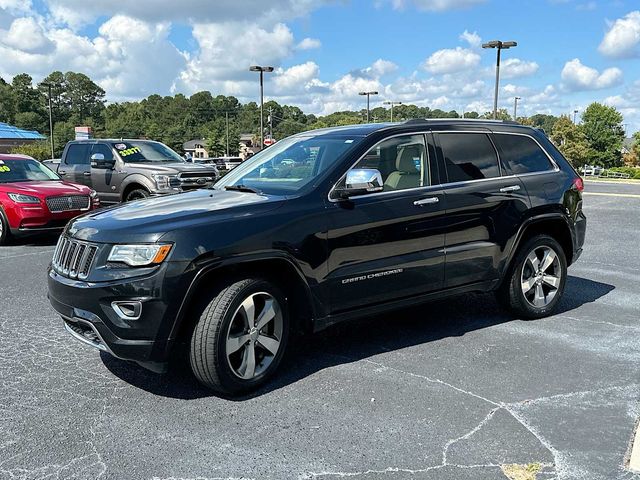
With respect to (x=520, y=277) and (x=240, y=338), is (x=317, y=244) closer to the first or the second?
(x=240, y=338)

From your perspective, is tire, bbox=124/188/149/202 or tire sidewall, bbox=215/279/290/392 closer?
tire sidewall, bbox=215/279/290/392

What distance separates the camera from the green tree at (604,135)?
10062 centimetres

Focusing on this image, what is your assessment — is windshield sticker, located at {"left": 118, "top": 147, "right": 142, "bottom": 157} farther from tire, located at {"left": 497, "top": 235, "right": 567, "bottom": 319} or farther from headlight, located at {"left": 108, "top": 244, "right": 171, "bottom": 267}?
headlight, located at {"left": 108, "top": 244, "right": 171, "bottom": 267}

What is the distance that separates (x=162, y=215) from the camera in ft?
12.7

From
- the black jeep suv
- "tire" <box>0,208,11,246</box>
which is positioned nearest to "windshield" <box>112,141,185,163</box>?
"tire" <box>0,208,11,246</box>

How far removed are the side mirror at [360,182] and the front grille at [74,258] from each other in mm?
1726

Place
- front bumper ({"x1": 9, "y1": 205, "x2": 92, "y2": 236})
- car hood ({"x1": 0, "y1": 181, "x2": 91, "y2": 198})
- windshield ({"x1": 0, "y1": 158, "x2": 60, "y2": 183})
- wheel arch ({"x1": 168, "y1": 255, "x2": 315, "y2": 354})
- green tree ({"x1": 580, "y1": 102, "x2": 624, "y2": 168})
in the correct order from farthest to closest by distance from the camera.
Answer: green tree ({"x1": 580, "y1": 102, "x2": 624, "y2": 168}) < windshield ({"x1": 0, "y1": 158, "x2": 60, "y2": 183}) < car hood ({"x1": 0, "y1": 181, "x2": 91, "y2": 198}) < front bumper ({"x1": 9, "y1": 205, "x2": 92, "y2": 236}) < wheel arch ({"x1": 168, "y1": 255, "x2": 315, "y2": 354})

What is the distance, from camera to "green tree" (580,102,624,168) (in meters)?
101

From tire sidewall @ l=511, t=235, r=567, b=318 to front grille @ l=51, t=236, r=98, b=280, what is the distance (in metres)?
3.61

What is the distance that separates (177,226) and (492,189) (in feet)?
9.29

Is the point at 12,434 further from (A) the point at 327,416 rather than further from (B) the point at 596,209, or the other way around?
(B) the point at 596,209

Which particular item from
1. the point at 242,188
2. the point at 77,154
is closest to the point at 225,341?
the point at 242,188

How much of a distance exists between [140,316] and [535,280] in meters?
3.71

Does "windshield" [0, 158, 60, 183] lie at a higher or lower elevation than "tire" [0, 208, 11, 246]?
higher
